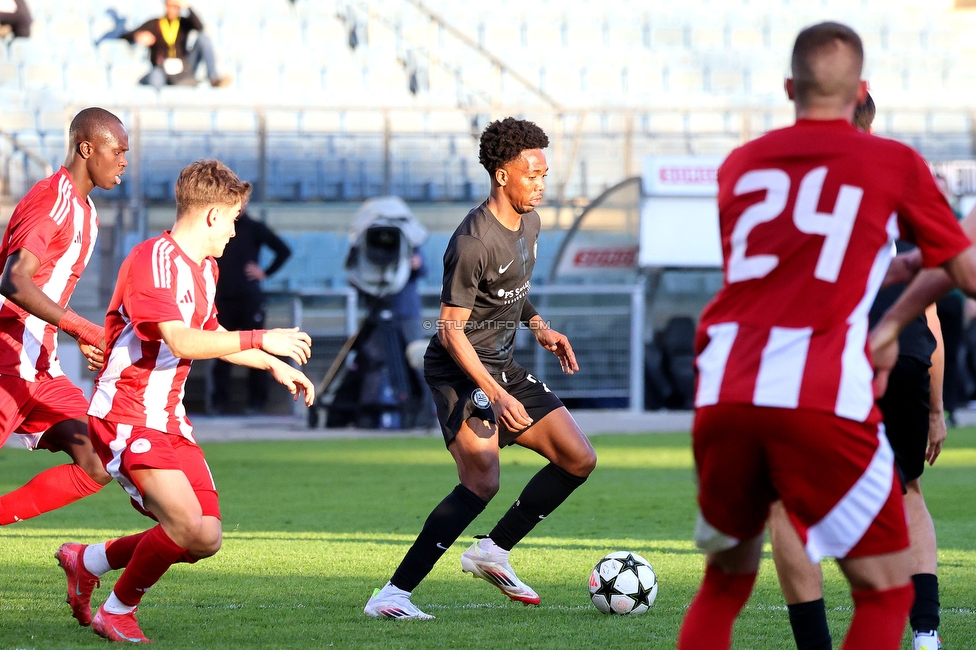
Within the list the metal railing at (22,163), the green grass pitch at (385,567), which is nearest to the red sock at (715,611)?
the green grass pitch at (385,567)

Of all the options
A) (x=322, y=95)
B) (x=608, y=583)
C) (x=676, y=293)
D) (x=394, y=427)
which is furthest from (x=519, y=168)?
(x=322, y=95)

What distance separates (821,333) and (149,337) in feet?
7.91

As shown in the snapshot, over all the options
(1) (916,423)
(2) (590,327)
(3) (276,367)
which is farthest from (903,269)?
(2) (590,327)

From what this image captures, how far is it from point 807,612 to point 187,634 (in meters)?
2.31

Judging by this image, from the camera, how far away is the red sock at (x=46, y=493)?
5336 mm

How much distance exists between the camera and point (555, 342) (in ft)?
18.9

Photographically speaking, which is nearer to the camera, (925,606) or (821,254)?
(821,254)

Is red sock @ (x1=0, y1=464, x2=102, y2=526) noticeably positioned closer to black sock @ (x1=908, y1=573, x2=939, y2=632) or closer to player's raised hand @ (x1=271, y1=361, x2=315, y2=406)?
player's raised hand @ (x1=271, y1=361, x2=315, y2=406)

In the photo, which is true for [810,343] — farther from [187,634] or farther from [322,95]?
[322,95]

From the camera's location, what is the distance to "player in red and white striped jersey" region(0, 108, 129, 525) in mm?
5363

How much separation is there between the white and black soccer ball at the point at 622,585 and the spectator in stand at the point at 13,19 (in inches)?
484

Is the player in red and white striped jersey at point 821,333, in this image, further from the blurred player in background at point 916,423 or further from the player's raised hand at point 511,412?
the player's raised hand at point 511,412

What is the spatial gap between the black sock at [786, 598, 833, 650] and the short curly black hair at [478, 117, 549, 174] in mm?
2327

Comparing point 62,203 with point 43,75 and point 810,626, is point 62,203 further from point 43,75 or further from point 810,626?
point 43,75
